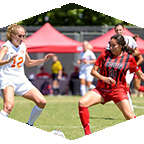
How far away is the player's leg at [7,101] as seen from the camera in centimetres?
675

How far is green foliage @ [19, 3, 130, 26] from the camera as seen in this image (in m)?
22.5

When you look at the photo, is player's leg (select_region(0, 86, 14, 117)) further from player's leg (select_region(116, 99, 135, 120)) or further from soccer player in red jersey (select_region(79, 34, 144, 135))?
player's leg (select_region(116, 99, 135, 120))

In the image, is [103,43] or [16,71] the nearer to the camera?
[16,71]

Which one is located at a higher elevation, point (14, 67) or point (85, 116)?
point (14, 67)

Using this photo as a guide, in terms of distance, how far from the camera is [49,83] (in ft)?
57.8

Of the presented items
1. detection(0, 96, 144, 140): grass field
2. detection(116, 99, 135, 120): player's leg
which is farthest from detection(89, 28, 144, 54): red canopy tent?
detection(116, 99, 135, 120): player's leg

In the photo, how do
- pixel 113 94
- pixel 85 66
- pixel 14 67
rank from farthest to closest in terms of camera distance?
pixel 85 66 < pixel 14 67 < pixel 113 94

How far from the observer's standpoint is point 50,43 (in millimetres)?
17203

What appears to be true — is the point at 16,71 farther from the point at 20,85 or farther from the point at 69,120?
Answer: the point at 69,120

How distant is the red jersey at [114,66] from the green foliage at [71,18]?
14994 millimetres

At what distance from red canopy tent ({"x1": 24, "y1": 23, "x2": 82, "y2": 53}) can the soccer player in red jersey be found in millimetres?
10217

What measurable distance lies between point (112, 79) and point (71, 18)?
60.1 feet

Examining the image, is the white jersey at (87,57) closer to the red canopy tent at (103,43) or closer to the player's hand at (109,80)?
the red canopy tent at (103,43)

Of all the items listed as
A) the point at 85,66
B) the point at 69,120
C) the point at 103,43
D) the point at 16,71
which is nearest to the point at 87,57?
the point at 85,66
